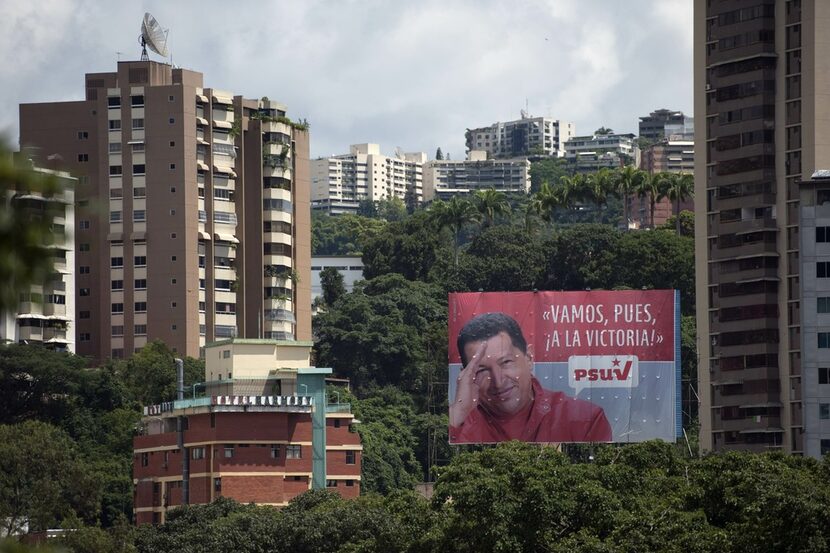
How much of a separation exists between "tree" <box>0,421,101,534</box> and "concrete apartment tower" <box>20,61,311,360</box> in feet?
130

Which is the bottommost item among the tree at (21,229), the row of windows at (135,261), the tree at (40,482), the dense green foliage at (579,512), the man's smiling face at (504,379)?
the tree at (40,482)

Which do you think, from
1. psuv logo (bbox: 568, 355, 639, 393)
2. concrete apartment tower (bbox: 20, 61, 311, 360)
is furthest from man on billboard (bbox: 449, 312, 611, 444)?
concrete apartment tower (bbox: 20, 61, 311, 360)

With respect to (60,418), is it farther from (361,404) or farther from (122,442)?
(361,404)

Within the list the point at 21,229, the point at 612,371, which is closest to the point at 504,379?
the point at 612,371

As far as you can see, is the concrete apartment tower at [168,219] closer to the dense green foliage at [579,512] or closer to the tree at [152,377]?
the tree at [152,377]

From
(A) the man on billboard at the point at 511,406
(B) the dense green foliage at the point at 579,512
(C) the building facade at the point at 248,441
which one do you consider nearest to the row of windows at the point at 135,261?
(C) the building facade at the point at 248,441

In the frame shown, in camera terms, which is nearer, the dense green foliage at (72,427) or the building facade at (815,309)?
the building facade at (815,309)

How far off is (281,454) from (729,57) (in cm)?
5225

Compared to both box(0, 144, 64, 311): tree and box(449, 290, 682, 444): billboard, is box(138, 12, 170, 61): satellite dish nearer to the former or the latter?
box(449, 290, 682, 444): billboard

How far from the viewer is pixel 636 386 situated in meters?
127

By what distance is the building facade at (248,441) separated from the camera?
5030 inches

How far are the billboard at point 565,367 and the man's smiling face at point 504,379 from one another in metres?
0.07

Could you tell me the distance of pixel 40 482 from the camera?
13500 cm

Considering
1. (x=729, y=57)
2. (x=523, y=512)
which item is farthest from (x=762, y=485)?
(x=729, y=57)
